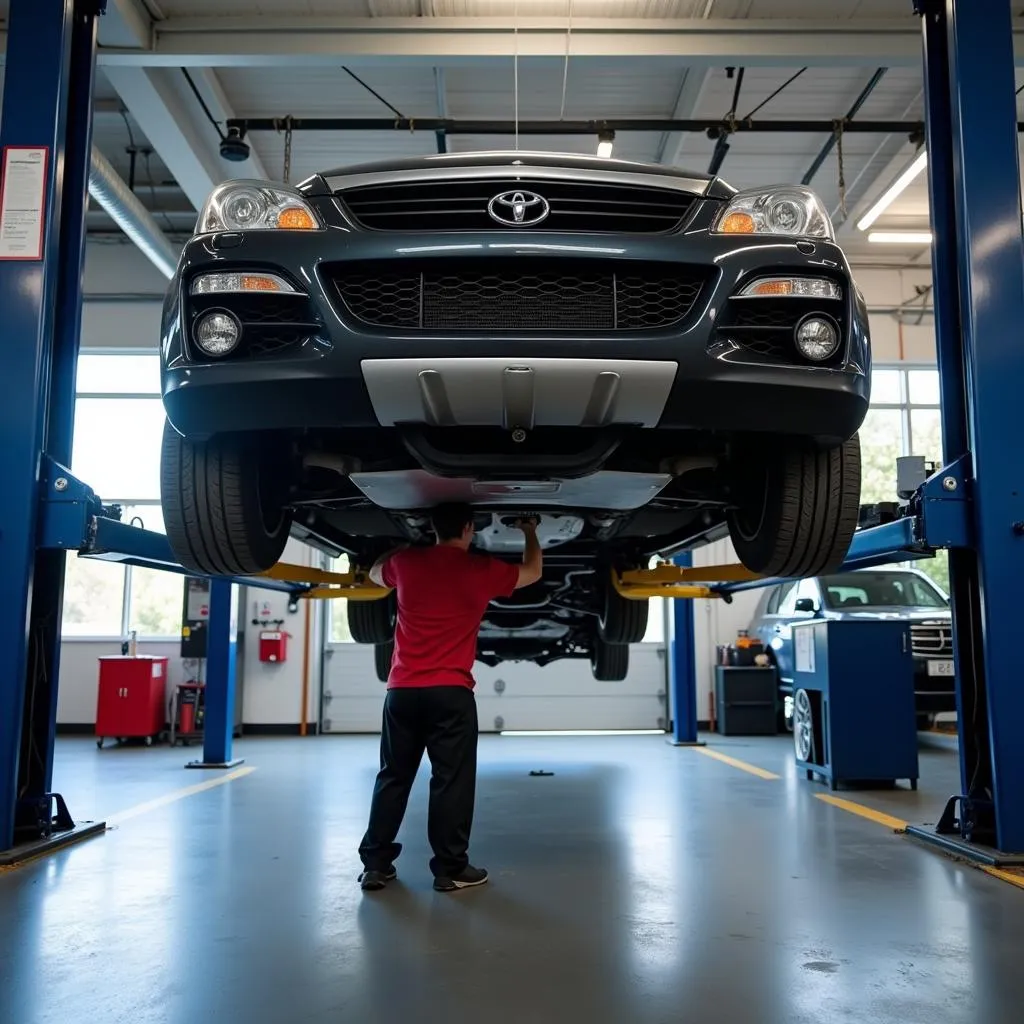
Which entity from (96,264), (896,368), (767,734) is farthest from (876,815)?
(96,264)

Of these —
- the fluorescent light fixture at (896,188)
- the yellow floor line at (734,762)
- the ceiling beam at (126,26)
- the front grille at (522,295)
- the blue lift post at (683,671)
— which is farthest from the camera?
the blue lift post at (683,671)

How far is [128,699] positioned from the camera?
345 inches

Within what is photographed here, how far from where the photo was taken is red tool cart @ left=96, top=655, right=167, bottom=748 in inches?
341

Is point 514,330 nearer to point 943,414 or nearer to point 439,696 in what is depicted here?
point 439,696

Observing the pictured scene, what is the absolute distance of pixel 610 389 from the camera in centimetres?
198

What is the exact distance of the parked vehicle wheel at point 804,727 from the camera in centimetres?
567

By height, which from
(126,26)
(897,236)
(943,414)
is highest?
(897,236)

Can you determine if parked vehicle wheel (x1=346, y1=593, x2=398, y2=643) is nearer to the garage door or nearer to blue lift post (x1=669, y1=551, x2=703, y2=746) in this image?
blue lift post (x1=669, y1=551, x2=703, y2=746)

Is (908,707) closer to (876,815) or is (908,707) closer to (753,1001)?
(876,815)

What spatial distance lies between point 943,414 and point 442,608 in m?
2.25

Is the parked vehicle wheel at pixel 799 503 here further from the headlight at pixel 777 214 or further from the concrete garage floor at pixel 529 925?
the concrete garage floor at pixel 529 925

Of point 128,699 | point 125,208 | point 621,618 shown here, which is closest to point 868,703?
point 621,618

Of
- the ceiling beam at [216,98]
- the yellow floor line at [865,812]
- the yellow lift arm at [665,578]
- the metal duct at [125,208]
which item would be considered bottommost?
the yellow floor line at [865,812]

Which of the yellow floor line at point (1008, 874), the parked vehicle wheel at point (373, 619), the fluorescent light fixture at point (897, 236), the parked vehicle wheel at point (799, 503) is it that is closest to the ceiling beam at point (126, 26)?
the parked vehicle wheel at point (373, 619)
